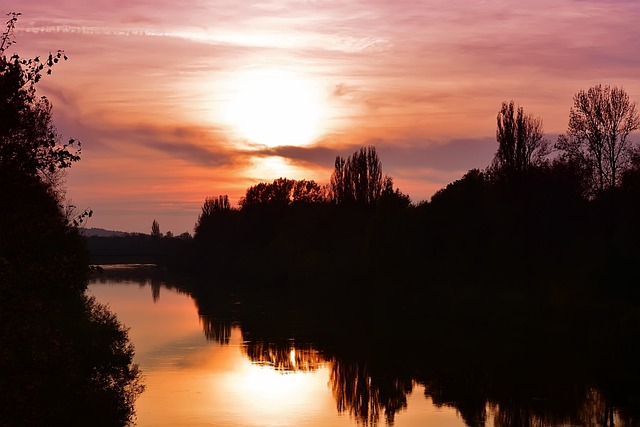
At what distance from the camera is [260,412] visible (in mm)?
36750

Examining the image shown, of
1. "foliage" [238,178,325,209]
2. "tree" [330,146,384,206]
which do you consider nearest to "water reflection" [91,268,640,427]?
"tree" [330,146,384,206]

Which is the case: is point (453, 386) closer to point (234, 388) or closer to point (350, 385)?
point (350, 385)

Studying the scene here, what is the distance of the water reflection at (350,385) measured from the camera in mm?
35500

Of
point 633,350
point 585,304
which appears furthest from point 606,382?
point 585,304

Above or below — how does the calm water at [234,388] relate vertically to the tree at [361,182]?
below

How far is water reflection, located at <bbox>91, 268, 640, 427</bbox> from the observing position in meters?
35.5

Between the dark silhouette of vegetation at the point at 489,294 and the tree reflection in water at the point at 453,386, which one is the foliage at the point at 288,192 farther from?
the tree reflection in water at the point at 453,386

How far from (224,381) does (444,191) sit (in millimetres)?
34182

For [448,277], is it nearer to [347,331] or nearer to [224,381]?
[347,331]

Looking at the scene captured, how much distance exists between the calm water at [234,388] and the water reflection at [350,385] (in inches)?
2.3

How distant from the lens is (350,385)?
43719mm

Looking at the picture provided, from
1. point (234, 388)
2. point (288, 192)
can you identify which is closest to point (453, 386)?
point (234, 388)

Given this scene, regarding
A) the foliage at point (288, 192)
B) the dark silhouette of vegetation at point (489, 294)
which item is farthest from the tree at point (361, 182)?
the foliage at point (288, 192)

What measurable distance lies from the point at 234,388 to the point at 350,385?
20.9ft
